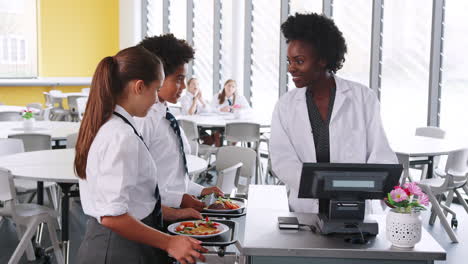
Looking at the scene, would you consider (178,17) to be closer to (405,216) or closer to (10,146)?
(10,146)

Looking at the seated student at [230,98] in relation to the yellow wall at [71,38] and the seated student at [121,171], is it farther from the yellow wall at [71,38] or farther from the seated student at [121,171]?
the seated student at [121,171]

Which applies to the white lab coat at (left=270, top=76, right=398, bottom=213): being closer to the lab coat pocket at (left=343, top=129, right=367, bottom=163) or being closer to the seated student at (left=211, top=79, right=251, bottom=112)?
the lab coat pocket at (left=343, top=129, right=367, bottom=163)

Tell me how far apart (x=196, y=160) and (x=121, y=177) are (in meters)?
2.53

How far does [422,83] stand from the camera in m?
7.27

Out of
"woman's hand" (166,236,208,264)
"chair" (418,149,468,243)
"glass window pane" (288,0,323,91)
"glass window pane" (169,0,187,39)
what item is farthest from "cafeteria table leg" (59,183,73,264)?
"glass window pane" (169,0,187,39)

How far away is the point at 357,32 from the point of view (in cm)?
820

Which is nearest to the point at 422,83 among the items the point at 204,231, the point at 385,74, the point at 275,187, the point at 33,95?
the point at 385,74

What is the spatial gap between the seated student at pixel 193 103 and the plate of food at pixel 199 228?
6564mm

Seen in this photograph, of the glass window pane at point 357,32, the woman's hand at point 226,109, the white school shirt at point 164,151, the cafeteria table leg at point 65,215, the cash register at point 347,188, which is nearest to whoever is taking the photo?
the cash register at point 347,188

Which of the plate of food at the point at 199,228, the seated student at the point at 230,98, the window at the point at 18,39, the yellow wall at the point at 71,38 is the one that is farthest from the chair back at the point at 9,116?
the plate of food at the point at 199,228

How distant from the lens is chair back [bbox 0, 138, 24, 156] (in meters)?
4.71

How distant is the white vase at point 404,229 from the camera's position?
1.90m

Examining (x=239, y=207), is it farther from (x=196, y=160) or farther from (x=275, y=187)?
(x=196, y=160)

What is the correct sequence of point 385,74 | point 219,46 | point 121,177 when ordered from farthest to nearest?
point 219,46, point 385,74, point 121,177
